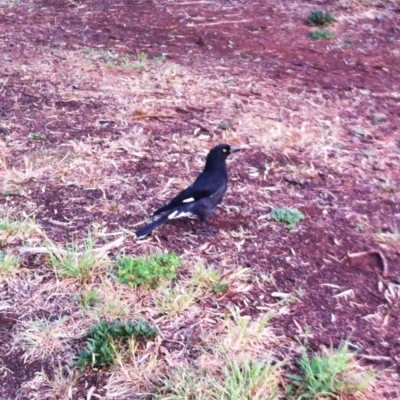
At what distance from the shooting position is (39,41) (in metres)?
8.45

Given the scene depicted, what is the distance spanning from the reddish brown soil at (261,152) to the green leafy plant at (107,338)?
0.29 m

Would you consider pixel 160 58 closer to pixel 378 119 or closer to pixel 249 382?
pixel 378 119

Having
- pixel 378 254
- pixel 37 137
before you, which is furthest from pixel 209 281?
pixel 37 137

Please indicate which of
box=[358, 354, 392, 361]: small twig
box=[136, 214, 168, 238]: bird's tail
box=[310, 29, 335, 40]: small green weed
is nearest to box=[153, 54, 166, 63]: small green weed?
box=[310, 29, 335, 40]: small green weed

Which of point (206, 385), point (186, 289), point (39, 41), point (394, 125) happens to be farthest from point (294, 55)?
point (206, 385)

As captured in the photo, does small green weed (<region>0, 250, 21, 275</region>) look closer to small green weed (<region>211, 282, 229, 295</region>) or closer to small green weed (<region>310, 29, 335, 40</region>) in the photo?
small green weed (<region>211, 282, 229, 295</region>)

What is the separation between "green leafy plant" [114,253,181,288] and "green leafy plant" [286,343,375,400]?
1.02 meters

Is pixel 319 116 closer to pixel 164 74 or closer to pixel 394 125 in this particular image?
pixel 394 125

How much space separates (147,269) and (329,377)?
1.27 metres

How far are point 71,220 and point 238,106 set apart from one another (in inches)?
104

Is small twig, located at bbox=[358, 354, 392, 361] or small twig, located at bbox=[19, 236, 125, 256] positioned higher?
small twig, located at bbox=[358, 354, 392, 361]

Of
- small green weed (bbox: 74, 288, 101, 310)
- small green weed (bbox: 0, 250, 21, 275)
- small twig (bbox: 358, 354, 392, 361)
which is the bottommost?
small green weed (bbox: 0, 250, 21, 275)

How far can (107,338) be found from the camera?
305 cm

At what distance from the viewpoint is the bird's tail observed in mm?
3951
